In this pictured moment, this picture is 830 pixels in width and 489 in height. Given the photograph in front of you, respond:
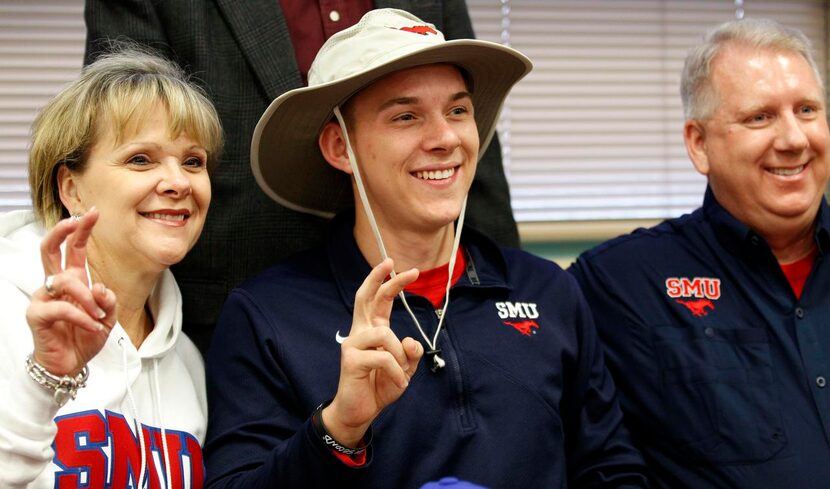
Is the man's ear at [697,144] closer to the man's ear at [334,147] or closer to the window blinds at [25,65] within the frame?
the man's ear at [334,147]

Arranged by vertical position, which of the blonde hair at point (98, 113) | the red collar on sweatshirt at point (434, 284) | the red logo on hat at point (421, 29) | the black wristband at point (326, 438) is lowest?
the black wristband at point (326, 438)

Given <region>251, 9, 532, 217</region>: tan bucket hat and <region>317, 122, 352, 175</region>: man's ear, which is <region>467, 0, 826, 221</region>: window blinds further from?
<region>317, 122, 352, 175</region>: man's ear

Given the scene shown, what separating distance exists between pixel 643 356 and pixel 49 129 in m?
1.30

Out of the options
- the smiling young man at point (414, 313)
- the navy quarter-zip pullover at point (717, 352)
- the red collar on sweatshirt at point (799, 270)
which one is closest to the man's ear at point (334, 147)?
the smiling young man at point (414, 313)

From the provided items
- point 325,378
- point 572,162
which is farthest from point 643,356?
point 572,162

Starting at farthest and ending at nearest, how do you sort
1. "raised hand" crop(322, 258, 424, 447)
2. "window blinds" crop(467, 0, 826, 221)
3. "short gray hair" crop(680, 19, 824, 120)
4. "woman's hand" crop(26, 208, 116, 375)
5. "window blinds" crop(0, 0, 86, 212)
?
1. "window blinds" crop(467, 0, 826, 221)
2. "window blinds" crop(0, 0, 86, 212)
3. "short gray hair" crop(680, 19, 824, 120)
4. "raised hand" crop(322, 258, 424, 447)
5. "woman's hand" crop(26, 208, 116, 375)

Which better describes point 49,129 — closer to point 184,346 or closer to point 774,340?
point 184,346

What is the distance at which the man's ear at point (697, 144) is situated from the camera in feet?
7.61

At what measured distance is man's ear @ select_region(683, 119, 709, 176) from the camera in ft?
7.61

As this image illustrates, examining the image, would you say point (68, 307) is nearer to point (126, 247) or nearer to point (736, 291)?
point (126, 247)

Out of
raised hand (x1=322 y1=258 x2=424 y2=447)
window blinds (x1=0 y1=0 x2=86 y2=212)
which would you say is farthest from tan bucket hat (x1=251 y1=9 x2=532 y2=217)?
window blinds (x1=0 y1=0 x2=86 y2=212)

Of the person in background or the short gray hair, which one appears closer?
the person in background

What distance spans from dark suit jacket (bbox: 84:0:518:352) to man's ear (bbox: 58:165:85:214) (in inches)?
13.3

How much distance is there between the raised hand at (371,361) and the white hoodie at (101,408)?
0.37 meters
